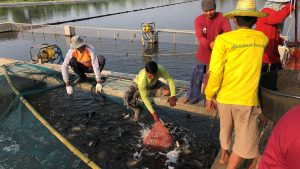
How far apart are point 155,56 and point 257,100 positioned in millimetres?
15165

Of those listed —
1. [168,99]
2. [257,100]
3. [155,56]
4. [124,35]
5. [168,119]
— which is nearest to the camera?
[257,100]

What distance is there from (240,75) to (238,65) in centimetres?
14

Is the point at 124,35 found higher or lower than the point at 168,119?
higher

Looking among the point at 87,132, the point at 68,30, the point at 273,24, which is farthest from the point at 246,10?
the point at 68,30

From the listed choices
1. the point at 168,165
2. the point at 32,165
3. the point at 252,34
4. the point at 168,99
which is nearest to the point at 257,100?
the point at 252,34

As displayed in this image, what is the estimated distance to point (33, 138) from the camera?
5.77 metres

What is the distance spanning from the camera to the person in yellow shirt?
11.3 feet

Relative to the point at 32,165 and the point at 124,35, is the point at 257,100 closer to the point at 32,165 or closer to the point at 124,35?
the point at 32,165

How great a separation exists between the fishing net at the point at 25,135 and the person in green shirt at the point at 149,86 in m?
2.24

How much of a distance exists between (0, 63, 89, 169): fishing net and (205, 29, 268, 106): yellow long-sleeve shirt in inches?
101

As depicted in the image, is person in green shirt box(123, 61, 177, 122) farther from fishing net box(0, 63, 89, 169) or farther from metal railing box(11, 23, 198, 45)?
metal railing box(11, 23, 198, 45)

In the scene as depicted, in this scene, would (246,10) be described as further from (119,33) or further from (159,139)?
(119,33)

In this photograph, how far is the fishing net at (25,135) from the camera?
4.89 m

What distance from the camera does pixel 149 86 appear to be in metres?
7.16
